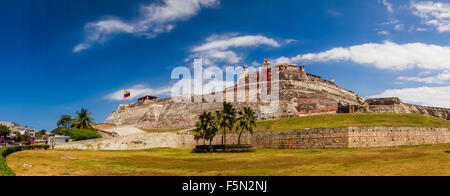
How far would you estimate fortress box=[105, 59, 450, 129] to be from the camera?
76500mm

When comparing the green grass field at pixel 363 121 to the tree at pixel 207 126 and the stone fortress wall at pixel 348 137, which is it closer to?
the stone fortress wall at pixel 348 137

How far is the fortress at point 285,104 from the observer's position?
76500 mm

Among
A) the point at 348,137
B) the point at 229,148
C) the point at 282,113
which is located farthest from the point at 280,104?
the point at 348,137

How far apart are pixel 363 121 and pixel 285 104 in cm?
3282

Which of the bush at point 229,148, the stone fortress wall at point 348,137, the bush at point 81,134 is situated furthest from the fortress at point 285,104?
the bush at point 229,148

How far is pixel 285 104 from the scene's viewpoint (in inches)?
3268

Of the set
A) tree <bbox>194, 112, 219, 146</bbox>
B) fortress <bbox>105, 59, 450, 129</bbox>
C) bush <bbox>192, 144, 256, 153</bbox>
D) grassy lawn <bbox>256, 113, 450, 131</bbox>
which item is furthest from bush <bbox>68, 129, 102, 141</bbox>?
grassy lawn <bbox>256, 113, 450, 131</bbox>

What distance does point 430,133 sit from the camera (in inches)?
1609
